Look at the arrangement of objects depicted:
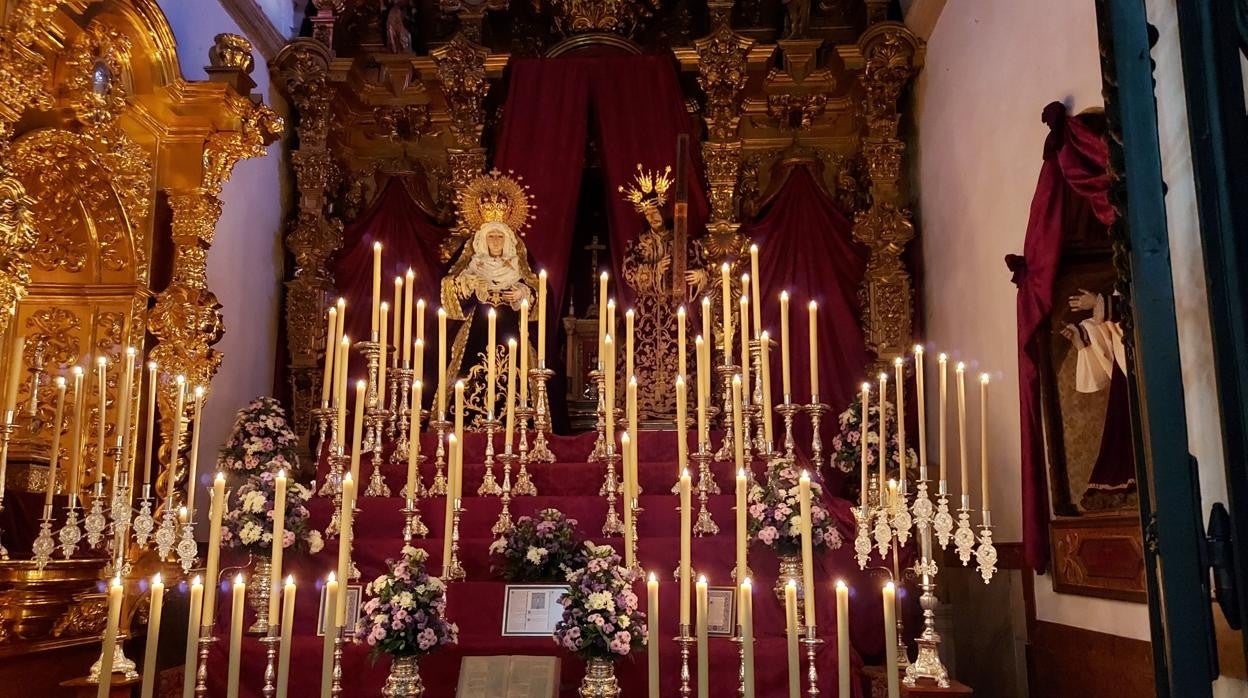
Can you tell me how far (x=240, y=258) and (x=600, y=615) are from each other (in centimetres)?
432

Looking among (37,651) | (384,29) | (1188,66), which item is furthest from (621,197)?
(1188,66)

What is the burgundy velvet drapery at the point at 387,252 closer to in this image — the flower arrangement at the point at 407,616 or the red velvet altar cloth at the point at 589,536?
the red velvet altar cloth at the point at 589,536

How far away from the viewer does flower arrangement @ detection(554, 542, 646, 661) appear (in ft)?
10.7

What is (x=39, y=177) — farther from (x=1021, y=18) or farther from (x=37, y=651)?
(x=1021, y=18)

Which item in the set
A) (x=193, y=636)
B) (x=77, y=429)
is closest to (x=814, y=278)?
(x=77, y=429)

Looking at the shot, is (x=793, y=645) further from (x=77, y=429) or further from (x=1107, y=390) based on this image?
(x=77, y=429)

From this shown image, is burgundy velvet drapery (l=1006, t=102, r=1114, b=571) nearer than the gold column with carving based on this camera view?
Yes

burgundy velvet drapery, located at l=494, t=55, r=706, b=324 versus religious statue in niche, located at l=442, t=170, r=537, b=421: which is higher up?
burgundy velvet drapery, located at l=494, t=55, r=706, b=324

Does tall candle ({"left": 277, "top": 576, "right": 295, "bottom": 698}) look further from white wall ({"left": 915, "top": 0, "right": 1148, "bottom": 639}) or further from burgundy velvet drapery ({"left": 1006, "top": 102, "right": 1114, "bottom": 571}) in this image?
burgundy velvet drapery ({"left": 1006, "top": 102, "right": 1114, "bottom": 571})

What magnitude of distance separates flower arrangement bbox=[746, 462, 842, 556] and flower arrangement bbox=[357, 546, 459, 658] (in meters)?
1.37

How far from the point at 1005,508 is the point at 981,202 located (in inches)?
69.2

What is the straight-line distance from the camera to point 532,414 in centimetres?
465

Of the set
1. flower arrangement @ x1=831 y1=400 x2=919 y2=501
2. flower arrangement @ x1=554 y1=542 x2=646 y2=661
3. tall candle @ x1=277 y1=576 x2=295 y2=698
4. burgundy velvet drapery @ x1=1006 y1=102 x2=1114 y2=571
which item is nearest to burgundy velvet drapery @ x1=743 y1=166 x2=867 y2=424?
flower arrangement @ x1=831 y1=400 x2=919 y2=501

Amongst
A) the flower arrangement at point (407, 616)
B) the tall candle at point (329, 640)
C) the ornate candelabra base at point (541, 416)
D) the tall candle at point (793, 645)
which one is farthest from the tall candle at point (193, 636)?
the ornate candelabra base at point (541, 416)
